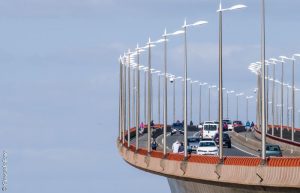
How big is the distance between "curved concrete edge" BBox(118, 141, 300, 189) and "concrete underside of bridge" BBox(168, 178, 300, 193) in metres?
0.30

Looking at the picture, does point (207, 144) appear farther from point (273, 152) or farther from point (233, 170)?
point (233, 170)

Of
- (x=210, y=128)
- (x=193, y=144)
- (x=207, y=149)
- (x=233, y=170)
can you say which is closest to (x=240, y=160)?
(x=233, y=170)

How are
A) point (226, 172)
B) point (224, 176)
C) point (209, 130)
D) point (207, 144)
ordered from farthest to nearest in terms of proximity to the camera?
point (209, 130), point (207, 144), point (224, 176), point (226, 172)

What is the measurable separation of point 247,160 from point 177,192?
33191 millimetres

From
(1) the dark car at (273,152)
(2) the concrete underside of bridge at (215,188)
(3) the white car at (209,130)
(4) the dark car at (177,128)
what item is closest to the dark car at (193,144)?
(2) the concrete underside of bridge at (215,188)

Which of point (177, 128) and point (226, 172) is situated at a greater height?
point (226, 172)

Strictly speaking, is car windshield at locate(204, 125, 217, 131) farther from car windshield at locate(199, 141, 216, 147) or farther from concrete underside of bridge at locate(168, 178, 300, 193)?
car windshield at locate(199, 141, 216, 147)

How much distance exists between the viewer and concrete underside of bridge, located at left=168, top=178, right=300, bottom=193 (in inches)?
2283

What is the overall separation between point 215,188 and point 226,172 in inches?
272

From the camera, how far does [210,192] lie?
76688 millimetres

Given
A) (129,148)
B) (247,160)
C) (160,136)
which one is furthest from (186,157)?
(160,136)

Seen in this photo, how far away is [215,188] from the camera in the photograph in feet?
244

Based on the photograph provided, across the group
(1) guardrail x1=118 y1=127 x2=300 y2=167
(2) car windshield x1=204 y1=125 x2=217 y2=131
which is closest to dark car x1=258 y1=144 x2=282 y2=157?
(1) guardrail x1=118 y1=127 x2=300 y2=167

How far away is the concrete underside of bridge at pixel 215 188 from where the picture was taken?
57994 mm
